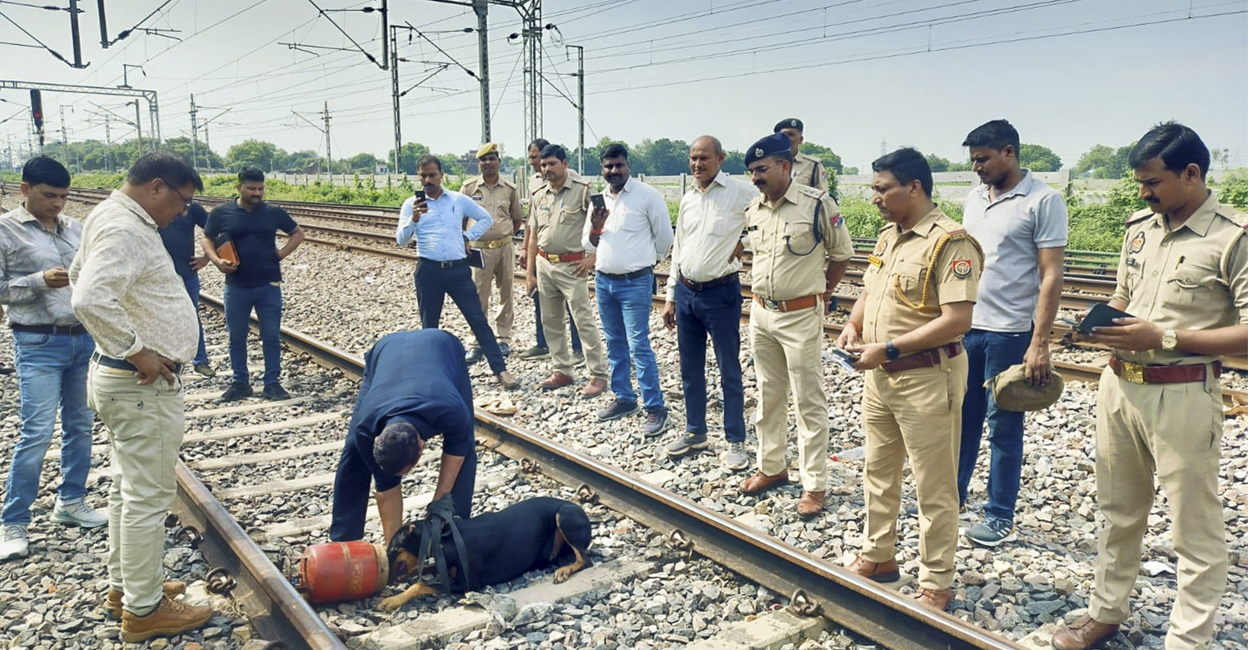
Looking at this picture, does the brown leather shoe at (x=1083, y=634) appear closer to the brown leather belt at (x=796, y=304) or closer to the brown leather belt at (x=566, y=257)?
the brown leather belt at (x=796, y=304)

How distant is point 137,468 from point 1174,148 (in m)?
4.09

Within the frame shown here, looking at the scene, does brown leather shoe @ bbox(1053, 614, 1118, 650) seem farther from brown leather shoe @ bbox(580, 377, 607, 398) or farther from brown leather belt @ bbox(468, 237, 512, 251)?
brown leather belt @ bbox(468, 237, 512, 251)

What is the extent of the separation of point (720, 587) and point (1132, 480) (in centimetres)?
172

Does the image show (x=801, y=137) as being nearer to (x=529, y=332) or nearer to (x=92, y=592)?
(x=529, y=332)

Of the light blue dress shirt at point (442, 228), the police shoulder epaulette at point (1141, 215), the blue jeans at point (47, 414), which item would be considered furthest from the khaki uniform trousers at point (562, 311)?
the police shoulder epaulette at point (1141, 215)

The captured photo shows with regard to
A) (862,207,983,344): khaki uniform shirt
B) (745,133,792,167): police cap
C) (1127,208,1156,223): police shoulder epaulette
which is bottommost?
(862,207,983,344): khaki uniform shirt

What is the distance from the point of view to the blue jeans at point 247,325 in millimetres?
7273

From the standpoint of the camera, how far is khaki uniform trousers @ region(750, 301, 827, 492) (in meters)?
4.77

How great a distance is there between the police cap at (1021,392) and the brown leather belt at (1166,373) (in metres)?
0.69

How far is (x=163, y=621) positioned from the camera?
3590 mm

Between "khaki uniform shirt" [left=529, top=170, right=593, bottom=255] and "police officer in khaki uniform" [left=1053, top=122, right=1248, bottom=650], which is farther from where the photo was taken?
"khaki uniform shirt" [left=529, top=170, right=593, bottom=255]

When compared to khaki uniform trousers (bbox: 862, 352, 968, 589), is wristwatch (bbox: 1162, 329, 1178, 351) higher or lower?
higher

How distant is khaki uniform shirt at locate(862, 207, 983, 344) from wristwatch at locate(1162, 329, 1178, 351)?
681mm

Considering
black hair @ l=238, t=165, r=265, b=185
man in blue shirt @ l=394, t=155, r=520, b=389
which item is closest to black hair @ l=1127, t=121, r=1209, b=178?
man in blue shirt @ l=394, t=155, r=520, b=389
